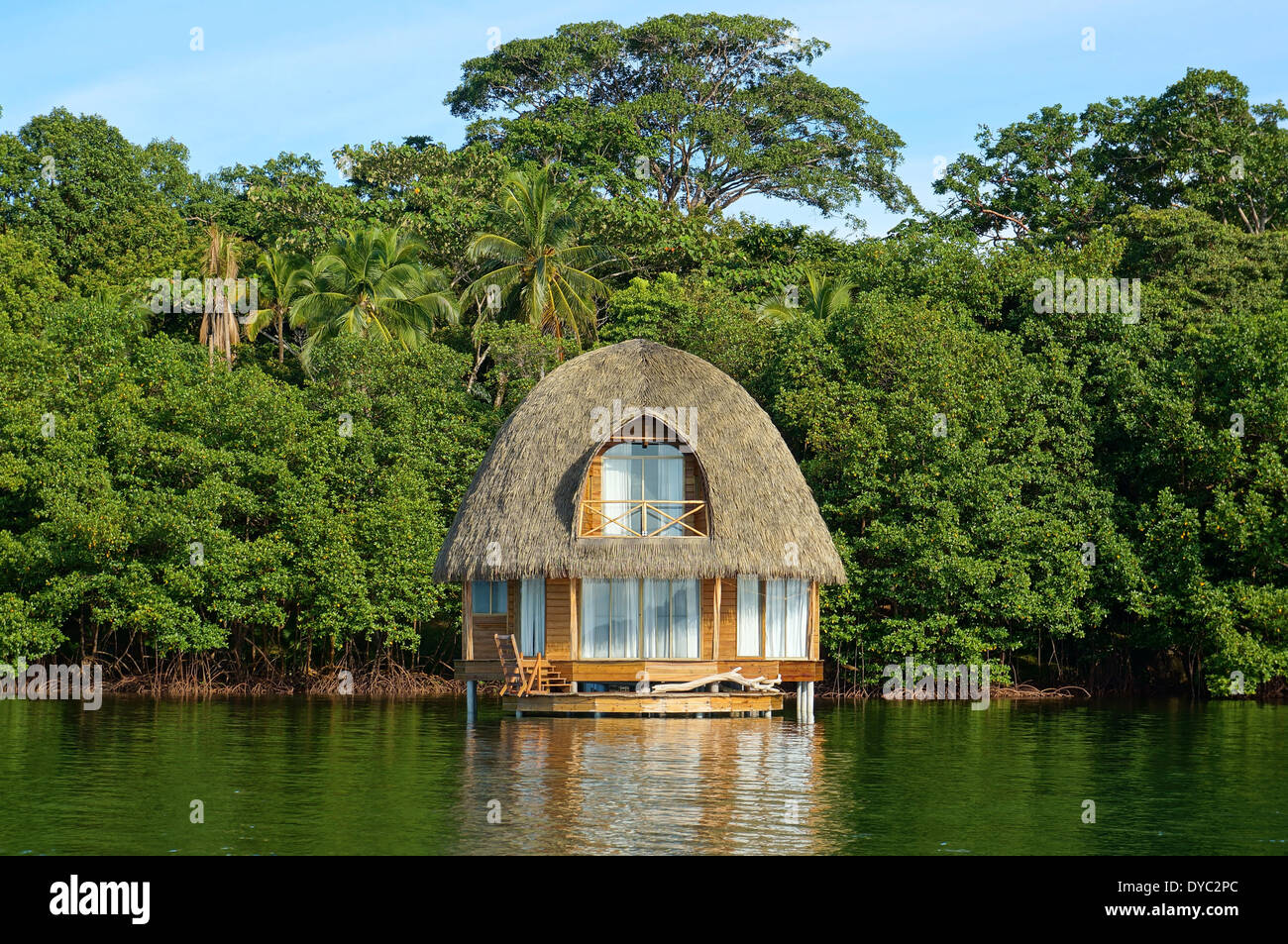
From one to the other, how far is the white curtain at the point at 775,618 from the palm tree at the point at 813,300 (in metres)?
16.0

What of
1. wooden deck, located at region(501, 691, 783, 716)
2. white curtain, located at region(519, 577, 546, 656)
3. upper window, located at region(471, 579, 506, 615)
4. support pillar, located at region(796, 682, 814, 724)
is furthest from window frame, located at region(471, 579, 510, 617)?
support pillar, located at region(796, 682, 814, 724)

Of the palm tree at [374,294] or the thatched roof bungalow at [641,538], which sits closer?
the thatched roof bungalow at [641,538]

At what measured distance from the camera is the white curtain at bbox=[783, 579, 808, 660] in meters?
33.7

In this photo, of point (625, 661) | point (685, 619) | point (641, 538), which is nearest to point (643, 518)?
point (641, 538)

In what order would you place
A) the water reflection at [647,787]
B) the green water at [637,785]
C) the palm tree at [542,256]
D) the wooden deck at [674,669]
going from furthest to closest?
1. the palm tree at [542,256]
2. the wooden deck at [674,669]
3. the green water at [637,785]
4. the water reflection at [647,787]

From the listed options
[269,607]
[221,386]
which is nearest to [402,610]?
[269,607]

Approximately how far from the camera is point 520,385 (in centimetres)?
4534

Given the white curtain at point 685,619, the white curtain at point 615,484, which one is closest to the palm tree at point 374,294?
the white curtain at point 615,484

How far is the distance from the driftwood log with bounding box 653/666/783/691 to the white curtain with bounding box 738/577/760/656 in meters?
1.04

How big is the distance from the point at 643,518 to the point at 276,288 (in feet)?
84.9

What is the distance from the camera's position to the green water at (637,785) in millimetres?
16297

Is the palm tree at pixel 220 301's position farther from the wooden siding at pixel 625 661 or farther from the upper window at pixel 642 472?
the upper window at pixel 642 472

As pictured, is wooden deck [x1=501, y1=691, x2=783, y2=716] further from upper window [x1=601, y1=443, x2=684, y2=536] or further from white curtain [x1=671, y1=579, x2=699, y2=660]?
upper window [x1=601, y1=443, x2=684, y2=536]

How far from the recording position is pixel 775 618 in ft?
110
